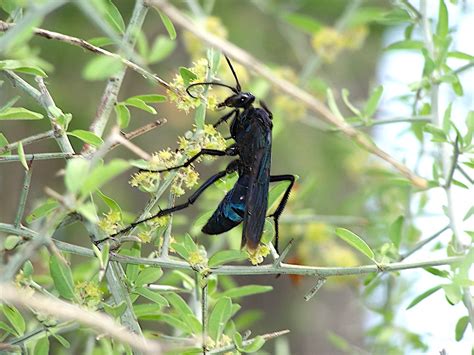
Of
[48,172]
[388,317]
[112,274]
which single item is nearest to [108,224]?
[112,274]

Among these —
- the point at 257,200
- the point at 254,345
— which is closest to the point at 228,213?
the point at 257,200

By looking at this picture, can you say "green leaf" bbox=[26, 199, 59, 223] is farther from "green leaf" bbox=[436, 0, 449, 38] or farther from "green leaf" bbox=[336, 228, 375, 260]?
"green leaf" bbox=[436, 0, 449, 38]

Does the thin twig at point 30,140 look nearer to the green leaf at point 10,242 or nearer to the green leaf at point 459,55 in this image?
the green leaf at point 10,242

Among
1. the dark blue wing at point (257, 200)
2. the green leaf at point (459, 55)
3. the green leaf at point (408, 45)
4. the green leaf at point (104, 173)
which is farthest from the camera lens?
the green leaf at point (408, 45)

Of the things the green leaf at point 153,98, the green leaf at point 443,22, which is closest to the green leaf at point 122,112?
the green leaf at point 153,98

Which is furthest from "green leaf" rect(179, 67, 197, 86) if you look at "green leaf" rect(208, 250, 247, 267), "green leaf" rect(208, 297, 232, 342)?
"green leaf" rect(208, 297, 232, 342)

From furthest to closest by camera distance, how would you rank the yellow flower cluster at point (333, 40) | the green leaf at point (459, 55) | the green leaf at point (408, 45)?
the yellow flower cluster at point (333, 40) < the green leaf at point (408, 45) < the green leaf at point (459, 55)

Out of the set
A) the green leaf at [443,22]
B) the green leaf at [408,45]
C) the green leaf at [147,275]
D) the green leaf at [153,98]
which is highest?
the green leaf at [443,22]

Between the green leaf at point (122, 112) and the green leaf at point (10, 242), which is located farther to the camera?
the green leaf at point (122, 112)
